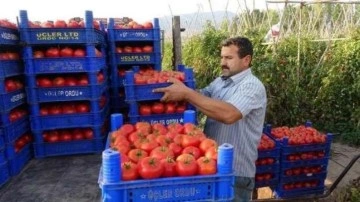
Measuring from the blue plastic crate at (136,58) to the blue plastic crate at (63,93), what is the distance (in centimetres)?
108

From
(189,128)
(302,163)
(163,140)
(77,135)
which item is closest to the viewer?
(163,140)

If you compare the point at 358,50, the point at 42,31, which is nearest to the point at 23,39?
the point at 42,31

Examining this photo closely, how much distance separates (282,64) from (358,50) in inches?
59.8

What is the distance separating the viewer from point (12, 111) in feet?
12.5

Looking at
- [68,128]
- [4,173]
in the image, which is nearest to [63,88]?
[68,128]

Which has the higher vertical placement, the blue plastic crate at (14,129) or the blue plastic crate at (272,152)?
the blue plastic crate at (14,129)

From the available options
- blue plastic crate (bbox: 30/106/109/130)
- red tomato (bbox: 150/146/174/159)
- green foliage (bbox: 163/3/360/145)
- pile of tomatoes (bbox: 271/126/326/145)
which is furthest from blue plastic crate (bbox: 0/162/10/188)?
green foliage (bbox: 163/3/360/145)

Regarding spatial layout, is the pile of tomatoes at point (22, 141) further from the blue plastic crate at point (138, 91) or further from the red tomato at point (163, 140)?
the red tomato at point (163, 140)

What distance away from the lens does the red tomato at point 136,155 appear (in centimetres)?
192

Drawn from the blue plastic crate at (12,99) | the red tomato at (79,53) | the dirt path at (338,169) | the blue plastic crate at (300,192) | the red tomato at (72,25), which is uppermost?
the red tomato at (72,25)

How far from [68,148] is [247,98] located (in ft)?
7.97

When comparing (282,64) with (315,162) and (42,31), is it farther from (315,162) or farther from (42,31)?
(42,31)

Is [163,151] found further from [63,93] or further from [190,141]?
[63,93]

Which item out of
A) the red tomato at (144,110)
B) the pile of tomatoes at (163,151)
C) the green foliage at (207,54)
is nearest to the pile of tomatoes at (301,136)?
the red tomato at (144,110)
